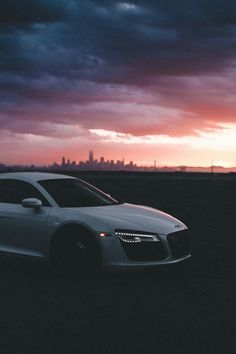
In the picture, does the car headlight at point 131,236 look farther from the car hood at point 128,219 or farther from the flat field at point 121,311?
the flat field at point 121,311

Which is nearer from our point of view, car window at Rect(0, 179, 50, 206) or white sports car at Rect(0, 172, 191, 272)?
white sports car at Rect(0, 172, 191, 272)

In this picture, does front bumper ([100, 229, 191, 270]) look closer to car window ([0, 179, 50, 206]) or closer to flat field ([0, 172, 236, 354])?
flat field ([0, 172, 236, 354])

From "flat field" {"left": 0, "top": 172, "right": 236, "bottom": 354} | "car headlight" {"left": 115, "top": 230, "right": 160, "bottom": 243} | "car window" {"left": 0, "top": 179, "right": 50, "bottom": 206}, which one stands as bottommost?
"flat field" {"left": 0, "top": 172, "right": 236, "bottom": 354}

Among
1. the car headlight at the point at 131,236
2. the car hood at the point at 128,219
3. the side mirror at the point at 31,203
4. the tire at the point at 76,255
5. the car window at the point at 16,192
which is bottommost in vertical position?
the tire at the point at 76,255

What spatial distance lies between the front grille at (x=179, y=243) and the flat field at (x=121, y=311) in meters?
0.37

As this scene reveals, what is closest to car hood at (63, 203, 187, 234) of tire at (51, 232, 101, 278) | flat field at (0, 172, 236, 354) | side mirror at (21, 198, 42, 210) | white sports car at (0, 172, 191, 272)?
white sports car at (0, 172, 191, 272)

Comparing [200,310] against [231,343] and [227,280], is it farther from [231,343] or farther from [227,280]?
[227,280]

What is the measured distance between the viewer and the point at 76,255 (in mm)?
7328

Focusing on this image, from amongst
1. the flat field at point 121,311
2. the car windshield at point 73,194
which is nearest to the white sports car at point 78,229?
the car windshield at point 73,194

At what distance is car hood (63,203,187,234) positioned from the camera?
287 inches

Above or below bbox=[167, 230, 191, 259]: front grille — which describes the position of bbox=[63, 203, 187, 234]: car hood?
above

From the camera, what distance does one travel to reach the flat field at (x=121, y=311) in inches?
192

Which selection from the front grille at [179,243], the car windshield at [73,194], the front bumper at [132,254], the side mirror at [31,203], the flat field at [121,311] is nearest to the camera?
the flat field at [121,311]

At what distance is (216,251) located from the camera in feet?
33.2
